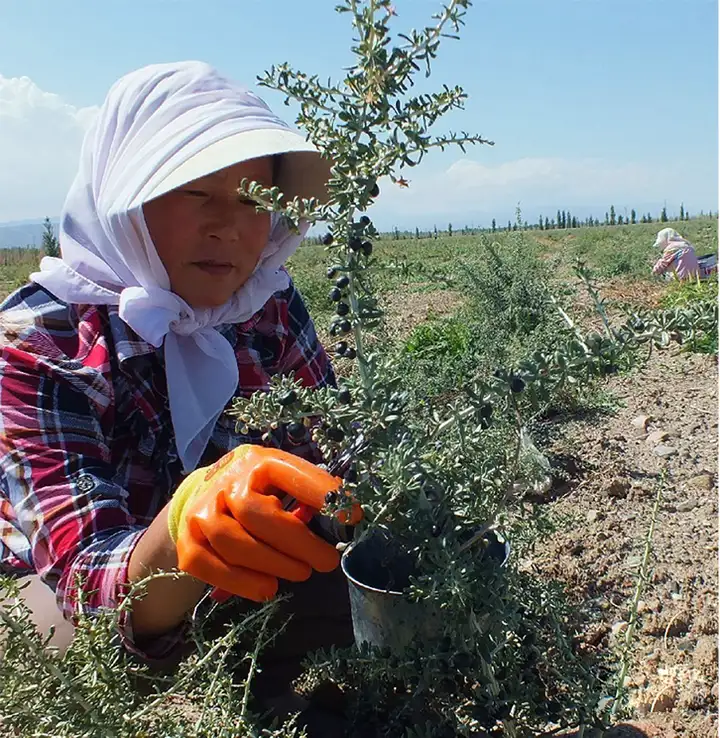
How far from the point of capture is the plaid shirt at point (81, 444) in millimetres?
1481

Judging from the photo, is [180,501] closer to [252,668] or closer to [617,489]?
[252,668]

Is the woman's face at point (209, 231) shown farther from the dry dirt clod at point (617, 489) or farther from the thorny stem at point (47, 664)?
the dry dirt clod at point (617, 489)

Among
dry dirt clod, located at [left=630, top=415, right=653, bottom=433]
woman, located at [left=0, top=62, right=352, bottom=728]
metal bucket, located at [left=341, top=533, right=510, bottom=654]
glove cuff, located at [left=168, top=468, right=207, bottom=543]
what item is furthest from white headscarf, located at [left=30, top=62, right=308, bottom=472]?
dry dirt clod, located at [left=630, top=415, right=653, bottom=433]

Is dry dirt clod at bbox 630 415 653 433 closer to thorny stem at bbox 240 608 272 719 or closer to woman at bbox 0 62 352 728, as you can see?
woman at bbox 0 62 352 728

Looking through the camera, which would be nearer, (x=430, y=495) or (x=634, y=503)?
(x=430, y=495)

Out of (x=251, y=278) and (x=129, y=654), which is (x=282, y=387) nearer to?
(x=129, y=654)

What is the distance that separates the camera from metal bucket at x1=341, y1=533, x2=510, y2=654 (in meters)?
1.20

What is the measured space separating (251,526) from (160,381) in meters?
0.77

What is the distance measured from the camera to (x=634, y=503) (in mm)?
2672

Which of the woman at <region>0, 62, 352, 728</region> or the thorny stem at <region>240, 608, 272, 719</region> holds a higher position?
the woman at <region>0, 62, 352, 728</region>

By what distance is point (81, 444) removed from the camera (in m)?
1.64

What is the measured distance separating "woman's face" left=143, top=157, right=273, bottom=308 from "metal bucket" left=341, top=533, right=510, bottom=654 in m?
0.81

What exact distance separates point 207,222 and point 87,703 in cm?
108

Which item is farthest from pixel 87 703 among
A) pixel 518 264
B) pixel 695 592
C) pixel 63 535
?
pixel 518 264
